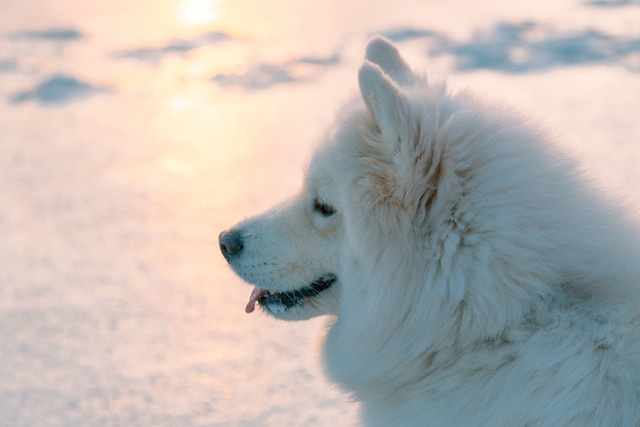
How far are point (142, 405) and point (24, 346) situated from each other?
72cm

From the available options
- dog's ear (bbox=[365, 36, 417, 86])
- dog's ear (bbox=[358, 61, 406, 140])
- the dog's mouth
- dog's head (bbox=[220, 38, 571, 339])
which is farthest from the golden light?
dog's ear (bbox=[358, 61, 406, 140])

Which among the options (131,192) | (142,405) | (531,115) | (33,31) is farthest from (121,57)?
(531,115)

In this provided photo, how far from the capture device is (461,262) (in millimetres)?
2248

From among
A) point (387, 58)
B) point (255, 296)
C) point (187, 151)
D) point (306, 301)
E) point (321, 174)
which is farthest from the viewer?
point (187, 151)

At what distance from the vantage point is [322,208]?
263 cm

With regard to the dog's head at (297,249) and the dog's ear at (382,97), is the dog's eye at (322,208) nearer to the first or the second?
the dog's head at (297,249)

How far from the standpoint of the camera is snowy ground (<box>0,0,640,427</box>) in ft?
11.4

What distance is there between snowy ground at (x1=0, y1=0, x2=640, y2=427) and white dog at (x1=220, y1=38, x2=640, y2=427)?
1.00 feet

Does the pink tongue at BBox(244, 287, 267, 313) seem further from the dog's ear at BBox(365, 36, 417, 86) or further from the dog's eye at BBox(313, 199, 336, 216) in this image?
the dog's ear at BBox(365, 36, 417, 86)

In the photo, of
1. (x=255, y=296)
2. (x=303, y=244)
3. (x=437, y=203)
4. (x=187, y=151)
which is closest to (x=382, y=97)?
(x=437, y=203)

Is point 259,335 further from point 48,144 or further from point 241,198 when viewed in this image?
point 48,144

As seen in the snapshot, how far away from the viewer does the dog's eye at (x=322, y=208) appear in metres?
2.60

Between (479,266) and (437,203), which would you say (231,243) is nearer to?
(437,203)

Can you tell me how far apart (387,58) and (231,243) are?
84cm
